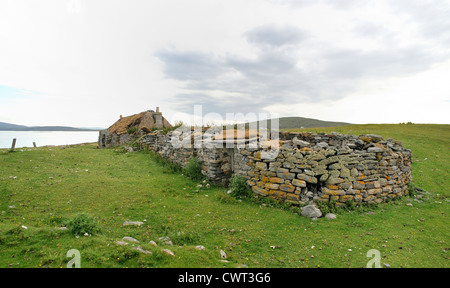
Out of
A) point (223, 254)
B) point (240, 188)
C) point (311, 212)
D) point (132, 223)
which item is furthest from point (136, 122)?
point (223, 254)

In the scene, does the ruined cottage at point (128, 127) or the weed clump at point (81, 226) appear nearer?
the weed clump at point (81, 226)

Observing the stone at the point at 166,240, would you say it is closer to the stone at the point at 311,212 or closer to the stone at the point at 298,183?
the stone at the point at 311,212

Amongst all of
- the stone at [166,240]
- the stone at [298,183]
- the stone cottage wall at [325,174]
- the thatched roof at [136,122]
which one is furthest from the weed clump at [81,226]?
the thatched roof at [136,122]

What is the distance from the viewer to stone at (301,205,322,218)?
6551mm

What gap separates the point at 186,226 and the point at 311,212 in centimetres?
357

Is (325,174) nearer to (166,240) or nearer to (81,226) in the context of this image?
(166,240)

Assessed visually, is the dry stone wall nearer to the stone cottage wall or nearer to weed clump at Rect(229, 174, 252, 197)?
the stone cottage wall

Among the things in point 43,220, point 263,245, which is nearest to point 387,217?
point 263,245

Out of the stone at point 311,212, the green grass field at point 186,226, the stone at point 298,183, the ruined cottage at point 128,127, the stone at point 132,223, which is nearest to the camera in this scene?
A: the green grass field at point 186,226

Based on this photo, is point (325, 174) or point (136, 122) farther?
point (136, 122)

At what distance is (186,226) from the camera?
19.3 feet

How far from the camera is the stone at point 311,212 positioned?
655 cm

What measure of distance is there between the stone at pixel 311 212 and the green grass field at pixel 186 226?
9.3 inches

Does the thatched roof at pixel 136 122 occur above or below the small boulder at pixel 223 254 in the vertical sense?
above
